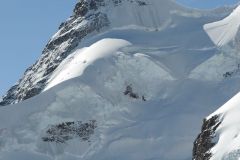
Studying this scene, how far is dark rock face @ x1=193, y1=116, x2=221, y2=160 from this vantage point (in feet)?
124

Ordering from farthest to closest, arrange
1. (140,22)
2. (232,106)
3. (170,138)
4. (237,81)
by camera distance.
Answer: (140,22)
(237,81)
(170,138)
(232,106)

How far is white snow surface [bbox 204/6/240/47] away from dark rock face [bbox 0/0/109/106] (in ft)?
55.7

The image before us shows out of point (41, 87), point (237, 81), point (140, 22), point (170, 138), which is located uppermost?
point (140, 22)

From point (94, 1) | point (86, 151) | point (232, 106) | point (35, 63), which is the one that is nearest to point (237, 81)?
point (86, 151)

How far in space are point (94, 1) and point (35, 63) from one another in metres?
15.4

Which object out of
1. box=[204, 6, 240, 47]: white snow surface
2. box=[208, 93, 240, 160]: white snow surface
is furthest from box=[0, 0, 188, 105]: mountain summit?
box=[208, 93, 240, 160]: white snow surface

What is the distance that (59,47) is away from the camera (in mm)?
118938

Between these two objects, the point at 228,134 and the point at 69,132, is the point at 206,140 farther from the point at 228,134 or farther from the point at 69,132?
the point at 69,132

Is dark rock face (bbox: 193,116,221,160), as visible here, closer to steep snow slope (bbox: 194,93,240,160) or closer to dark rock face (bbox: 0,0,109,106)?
steep snow slope (bbox: 194,93,240,160)

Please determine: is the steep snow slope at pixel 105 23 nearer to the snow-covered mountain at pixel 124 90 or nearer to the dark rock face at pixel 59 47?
the dark rock face at pixel 59 47

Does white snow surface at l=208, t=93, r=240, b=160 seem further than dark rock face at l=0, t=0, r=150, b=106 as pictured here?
No

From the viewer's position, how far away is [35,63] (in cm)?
12794

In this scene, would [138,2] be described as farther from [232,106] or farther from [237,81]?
[232,106]

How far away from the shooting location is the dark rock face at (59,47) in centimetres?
11206
